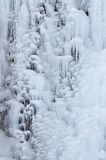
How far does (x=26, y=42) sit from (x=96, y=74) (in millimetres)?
1114

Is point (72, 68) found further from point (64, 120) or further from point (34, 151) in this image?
point (34, 151)

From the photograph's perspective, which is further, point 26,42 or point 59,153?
point 26,42

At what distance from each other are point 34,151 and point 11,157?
317 millimetres

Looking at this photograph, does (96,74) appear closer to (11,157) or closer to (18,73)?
(18,73)

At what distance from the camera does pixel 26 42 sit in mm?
6891

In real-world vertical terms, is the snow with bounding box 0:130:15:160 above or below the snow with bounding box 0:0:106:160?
below

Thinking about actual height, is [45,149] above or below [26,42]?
below

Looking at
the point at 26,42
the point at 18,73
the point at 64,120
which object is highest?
the point at 26,42

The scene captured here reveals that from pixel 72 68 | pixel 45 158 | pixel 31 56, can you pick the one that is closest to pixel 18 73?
pixel 31 56

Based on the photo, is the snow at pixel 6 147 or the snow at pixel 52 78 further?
the snow at pixel 6 147

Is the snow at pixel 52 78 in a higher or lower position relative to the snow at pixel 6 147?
higher

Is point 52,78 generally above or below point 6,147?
above

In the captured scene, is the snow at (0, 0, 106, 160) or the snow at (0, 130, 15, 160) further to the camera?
the snow at (0, 130, 15, 160)

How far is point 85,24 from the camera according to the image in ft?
22.1
